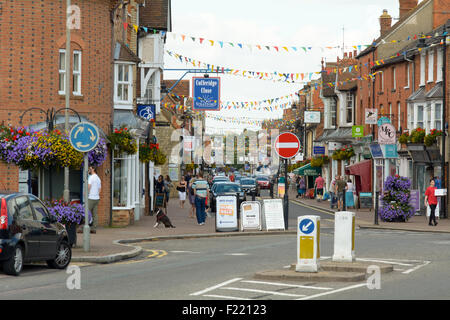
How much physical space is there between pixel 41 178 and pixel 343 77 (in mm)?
50054

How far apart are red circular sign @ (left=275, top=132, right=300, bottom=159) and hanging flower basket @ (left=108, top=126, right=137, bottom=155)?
223 inches

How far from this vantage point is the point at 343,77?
74.6 m

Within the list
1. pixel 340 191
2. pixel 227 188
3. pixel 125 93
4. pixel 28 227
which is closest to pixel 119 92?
pixel 125 93

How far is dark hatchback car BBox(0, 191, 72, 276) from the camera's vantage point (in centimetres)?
1491

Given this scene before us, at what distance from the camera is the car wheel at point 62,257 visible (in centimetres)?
1698

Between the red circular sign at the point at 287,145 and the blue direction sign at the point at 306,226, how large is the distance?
1344cm

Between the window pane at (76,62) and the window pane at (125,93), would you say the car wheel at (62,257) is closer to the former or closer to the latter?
the window pane at (76,62)

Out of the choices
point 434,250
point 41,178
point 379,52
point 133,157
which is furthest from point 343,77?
point 434,250

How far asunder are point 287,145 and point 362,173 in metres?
27.4

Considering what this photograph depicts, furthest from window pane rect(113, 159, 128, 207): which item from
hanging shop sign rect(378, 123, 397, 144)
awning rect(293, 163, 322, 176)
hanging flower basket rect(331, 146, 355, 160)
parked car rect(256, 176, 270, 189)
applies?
parked car rect(256, 176, 270, 189)

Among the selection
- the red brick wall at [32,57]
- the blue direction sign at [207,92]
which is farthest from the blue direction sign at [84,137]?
the blue direction sign at [207,92]

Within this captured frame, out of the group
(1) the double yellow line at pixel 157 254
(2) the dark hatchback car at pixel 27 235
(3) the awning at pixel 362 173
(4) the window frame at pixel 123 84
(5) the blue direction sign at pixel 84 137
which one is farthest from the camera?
(3) the awning at pixel 362 173

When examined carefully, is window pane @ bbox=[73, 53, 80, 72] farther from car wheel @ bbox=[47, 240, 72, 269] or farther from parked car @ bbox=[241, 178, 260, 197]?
parked car @ bbox=[241, 178, 260, 197]

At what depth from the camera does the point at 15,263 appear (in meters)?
15.2
